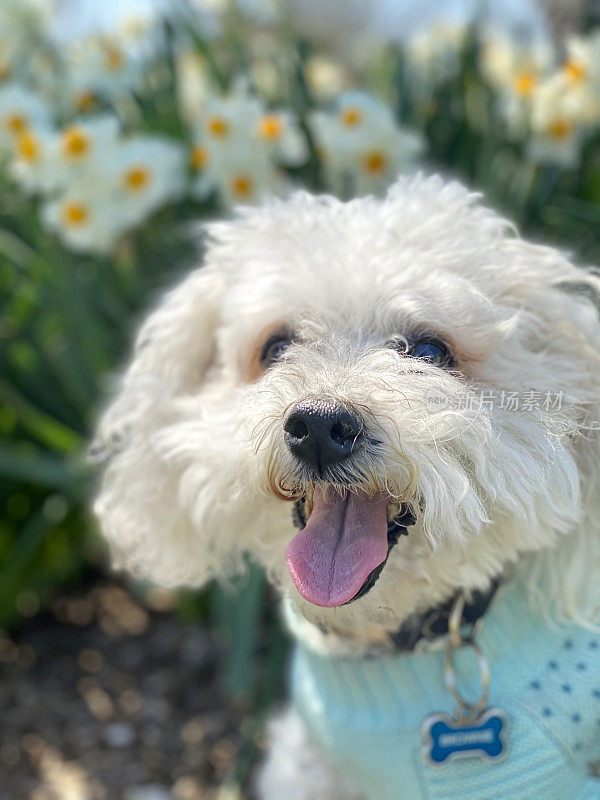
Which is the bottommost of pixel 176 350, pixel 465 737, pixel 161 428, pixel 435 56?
pixel 465 737

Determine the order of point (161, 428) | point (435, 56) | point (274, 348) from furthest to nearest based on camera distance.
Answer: point (435, 56)
point (161, 428)
point (274, 348)

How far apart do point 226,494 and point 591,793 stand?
0.69 metres

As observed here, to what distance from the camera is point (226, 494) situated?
118cm

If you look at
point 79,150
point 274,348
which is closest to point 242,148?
point 79,150

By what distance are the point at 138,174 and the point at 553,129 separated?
3.49 feet

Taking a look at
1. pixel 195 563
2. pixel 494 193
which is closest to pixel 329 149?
pixel 494 193

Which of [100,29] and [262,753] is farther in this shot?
[100,29]

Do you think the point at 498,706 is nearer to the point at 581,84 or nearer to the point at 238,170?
the point at 238,170

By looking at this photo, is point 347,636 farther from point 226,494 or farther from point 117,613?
point 117,613

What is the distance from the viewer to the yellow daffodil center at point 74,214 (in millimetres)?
1941

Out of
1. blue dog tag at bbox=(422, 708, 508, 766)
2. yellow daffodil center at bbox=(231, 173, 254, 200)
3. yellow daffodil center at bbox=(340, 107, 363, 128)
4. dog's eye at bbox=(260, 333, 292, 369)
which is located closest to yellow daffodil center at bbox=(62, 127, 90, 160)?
yellow daffodil center at bbox=(231, 173, 254, 200)

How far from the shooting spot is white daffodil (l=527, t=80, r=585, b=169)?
199 centimetres

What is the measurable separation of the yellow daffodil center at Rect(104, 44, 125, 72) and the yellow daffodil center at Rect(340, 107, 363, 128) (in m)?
0.77

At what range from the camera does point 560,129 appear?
6.60 ft
